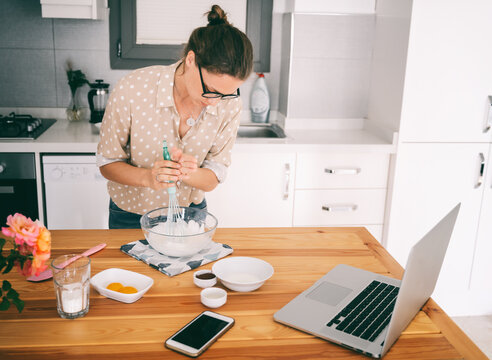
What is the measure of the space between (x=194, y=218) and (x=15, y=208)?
1.36 m

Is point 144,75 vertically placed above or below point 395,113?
above

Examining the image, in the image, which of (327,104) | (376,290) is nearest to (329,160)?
(327,104)

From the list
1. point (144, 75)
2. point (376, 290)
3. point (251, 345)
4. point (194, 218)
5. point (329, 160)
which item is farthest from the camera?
point (329, 160)

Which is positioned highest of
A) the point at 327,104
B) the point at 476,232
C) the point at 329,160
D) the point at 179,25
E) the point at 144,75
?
the point at 179,25

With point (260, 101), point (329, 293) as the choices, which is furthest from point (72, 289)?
point (260, 101)

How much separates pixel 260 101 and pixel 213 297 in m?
2.05

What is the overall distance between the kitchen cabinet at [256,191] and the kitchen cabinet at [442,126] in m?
0.58

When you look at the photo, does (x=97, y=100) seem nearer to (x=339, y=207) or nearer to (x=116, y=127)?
(x=116, y=127)

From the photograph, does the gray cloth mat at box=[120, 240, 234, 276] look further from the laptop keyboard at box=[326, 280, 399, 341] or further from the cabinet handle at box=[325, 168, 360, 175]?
the cabinet handle at box=[325, 168, 360, 175]

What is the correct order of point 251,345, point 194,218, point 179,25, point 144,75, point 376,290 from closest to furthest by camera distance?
point 251,345 → point 376,290 → point 194,218 → point 144,75 → point 179,25

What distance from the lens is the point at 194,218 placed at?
58.3 inches

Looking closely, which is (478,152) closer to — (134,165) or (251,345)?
(134,165)

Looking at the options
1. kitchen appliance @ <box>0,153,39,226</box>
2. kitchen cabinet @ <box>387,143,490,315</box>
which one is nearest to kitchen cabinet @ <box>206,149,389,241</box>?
kitchen cabinet @ <box>387,143,490,315</box>

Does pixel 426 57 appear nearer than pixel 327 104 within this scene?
Yes
